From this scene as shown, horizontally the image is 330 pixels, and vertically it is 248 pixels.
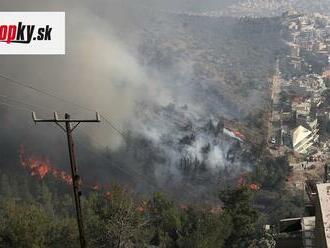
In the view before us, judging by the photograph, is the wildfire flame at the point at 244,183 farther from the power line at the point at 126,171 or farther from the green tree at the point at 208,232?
the green tree at the point at 208,232

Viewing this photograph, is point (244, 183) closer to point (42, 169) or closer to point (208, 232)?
point (42, 169)

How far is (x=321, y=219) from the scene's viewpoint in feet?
31.6

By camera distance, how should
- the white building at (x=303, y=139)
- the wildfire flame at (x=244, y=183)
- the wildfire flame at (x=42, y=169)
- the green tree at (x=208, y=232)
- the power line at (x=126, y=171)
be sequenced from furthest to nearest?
1. the white building at (x=303, y=139)
2. the power line at (x=126, y=171)
3. the wildfire flame at (x=42, y=169)
4. the wildfire flame at (x=244, y=183)
5. the green tree at (x=208, y=232)

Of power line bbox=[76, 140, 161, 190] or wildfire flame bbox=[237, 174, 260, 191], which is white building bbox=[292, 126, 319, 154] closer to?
wildfire flame bbox=[237, 174, 260, 191]

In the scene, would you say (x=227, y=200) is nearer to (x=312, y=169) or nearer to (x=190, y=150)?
(x=312, y=169)

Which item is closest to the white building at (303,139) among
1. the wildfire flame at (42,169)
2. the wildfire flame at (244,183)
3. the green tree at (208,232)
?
the wildfire flame at (244,183)

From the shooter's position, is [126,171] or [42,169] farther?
[126,171]

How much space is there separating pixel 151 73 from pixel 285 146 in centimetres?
3319

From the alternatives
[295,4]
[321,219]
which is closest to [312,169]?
[321,219]

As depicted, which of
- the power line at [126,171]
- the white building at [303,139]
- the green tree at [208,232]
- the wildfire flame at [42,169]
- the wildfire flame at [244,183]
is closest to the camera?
the green tree at [208,232]

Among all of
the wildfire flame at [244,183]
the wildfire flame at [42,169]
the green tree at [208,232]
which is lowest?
the wildfire flame at [244,183]

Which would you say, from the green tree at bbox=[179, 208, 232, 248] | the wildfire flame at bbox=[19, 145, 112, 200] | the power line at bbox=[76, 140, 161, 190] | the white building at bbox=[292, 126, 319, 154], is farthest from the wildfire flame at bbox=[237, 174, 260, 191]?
the green tree at bbox=[179, 208, 232, 248]

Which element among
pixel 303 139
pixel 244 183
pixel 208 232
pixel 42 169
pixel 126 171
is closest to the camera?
pixel 208 232

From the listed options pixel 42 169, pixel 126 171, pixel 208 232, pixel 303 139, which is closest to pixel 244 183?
pixel 126 171
